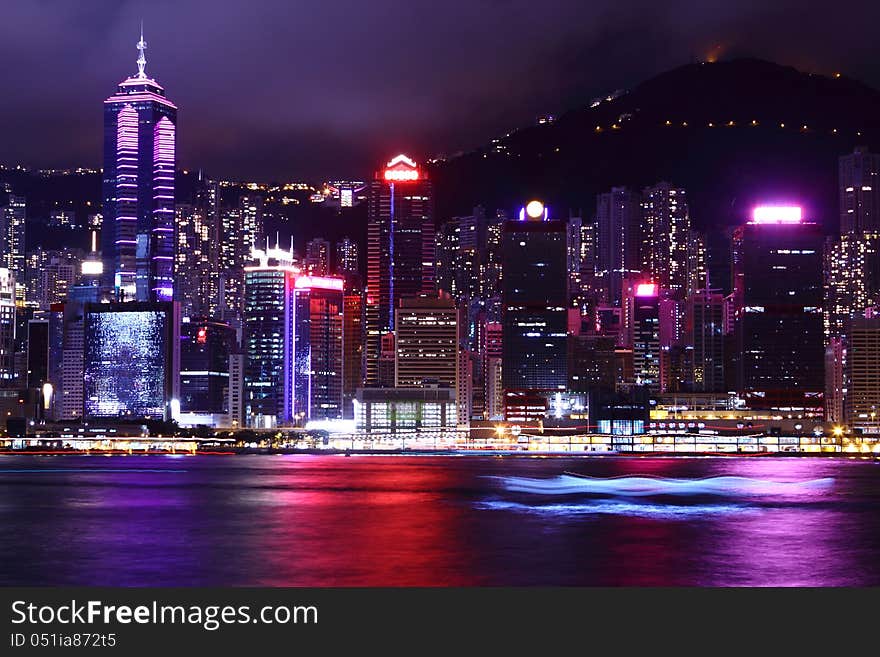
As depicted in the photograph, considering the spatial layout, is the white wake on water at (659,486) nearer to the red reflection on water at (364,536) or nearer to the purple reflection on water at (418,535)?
the purple reflection on water at (418,535)

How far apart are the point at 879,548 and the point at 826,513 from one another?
488 inches

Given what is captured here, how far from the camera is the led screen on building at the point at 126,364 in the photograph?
614 ft

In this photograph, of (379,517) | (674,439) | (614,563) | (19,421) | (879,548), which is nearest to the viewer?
(614,563)

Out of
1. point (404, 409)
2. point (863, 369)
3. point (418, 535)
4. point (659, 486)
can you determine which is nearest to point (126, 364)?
point (404, 409)

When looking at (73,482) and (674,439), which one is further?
(674,439)

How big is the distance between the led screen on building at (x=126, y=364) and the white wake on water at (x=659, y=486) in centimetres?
11505

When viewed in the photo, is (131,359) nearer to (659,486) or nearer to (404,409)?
(404,409)

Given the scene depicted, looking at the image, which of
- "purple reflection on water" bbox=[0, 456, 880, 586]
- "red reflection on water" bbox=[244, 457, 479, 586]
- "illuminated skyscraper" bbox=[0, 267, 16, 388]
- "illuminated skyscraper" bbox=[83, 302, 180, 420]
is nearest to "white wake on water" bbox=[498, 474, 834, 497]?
"purple reflection on water" bbox=[0, 456, 880, 586]

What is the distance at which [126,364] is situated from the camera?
189m

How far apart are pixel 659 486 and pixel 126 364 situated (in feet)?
425

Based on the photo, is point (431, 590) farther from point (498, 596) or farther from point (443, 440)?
point (443, 440)

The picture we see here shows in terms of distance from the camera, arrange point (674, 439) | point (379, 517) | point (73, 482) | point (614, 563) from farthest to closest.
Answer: point (674, 439)
point (73, 482)
point (379, 517)
point (614, 563)

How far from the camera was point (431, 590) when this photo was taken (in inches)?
1202

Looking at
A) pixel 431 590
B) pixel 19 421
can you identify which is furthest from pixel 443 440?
pixel 431 590
